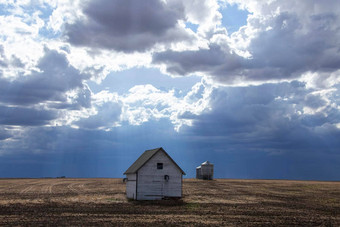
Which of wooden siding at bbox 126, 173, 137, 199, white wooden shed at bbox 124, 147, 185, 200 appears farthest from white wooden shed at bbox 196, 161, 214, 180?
white wooden shed at bbox 124, 147, 185, 200

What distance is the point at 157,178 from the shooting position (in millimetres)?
49344

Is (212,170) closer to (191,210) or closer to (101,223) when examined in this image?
(191,210)

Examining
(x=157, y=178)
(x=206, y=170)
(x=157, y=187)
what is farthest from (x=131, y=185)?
(x=206, y=170)

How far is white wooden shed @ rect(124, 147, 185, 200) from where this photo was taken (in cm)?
4875

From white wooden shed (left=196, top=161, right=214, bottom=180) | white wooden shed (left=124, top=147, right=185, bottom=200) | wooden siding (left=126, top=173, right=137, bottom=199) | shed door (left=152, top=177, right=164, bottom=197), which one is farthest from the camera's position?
white wooden shed (left=196, top=161, right=214, bottom=180)

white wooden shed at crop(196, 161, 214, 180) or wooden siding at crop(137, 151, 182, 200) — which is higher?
white wooden shed at crop(196, 161, 214, 180)

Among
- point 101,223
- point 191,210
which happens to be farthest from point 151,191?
point 101,223

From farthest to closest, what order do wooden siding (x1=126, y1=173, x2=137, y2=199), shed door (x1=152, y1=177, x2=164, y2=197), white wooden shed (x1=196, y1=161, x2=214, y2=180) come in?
white wooden shed (x1=196, y1=161, x2=214, y2=180)
wooden siding (x1=126, y1=173, x2=137, y2=199)
shed door (x1=152, y1=177, x2=164, y2=197)

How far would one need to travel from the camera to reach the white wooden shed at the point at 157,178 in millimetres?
48750

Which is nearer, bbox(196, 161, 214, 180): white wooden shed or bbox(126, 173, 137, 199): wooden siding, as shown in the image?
bbox(126, 173, 137, 199): wooden siding

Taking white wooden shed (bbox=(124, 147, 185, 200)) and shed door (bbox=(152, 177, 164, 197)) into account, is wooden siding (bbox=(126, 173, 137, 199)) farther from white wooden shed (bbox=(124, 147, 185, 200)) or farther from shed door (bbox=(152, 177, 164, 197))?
shed door (bbox=(152, 177, 164, 197))

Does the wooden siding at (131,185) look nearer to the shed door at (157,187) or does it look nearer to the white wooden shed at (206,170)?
the shed door at (157,187)

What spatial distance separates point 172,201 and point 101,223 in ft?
63.0

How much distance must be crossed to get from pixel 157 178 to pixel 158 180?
28 centimetres
